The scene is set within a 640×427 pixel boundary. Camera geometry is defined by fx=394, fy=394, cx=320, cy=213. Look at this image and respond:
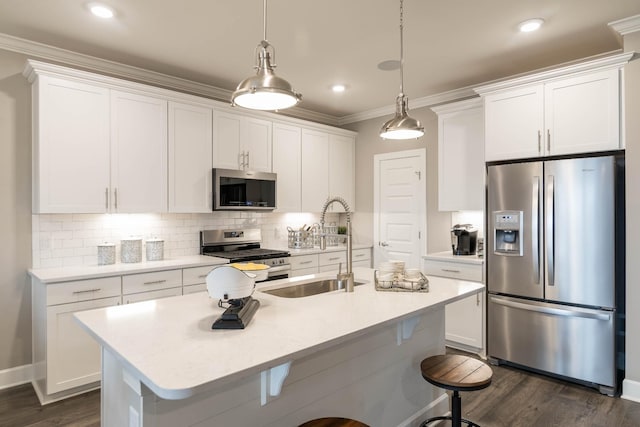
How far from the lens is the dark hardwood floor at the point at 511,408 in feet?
8.43

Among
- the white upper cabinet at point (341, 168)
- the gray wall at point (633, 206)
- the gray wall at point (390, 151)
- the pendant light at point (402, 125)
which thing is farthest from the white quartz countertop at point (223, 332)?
the white upper cabinet at point (341, 168)

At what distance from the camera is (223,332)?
1.53m

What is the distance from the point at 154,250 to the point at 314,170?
7.27 feet

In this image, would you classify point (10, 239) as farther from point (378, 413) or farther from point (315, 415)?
point (378, 413)

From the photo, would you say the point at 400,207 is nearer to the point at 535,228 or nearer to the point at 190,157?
the point at 535,228

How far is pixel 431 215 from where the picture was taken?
4.73m

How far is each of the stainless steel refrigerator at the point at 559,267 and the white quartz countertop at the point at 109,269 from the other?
2.52m

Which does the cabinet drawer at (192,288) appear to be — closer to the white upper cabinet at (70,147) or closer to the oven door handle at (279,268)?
the oven door handle at (279,268)

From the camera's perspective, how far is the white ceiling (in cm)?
265

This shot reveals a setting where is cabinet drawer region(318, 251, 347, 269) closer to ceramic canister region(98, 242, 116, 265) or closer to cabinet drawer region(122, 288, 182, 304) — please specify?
cabinet drawer region(122, 288, 182, 304)

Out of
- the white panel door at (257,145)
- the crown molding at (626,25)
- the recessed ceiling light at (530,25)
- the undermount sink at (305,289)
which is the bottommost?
the undermount sink at (305,289)

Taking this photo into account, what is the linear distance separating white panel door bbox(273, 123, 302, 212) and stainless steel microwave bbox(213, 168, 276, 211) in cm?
20

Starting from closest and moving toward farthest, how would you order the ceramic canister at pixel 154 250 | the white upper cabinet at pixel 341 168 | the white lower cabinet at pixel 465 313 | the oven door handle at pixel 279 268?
1. the ceramic canister at pixel 154 250
2. the white lower cabinet at pixel 465 313
3. the oven door handle at pixel 279 268
4. the white upper cabinet at pixel 341 168

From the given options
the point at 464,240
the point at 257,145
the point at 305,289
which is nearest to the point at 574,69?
the point at 464,240
